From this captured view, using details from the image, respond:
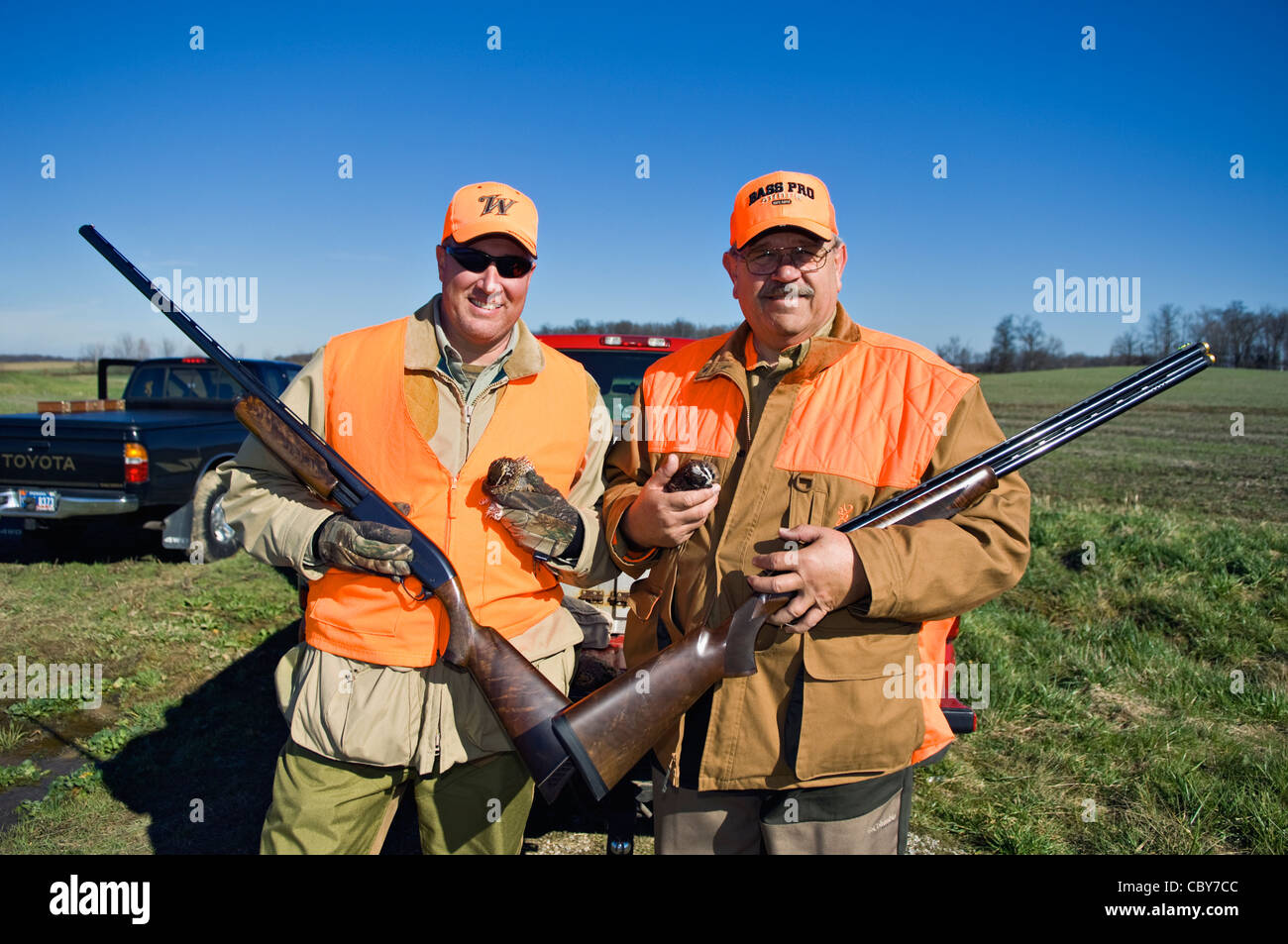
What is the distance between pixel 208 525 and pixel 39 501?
1.50 m

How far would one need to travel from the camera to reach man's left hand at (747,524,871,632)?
2.21 meters

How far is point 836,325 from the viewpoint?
256cm

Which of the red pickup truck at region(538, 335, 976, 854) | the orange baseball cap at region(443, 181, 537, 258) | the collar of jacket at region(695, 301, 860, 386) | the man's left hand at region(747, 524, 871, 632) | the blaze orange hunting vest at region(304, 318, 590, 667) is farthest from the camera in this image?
the red pickup truck at region(538, 335, 976, 854)

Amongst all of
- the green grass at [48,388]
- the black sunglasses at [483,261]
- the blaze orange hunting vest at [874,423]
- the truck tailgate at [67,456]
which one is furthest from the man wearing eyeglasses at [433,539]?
the green grass at [48,388]

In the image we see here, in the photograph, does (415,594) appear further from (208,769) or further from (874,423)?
(208,769)

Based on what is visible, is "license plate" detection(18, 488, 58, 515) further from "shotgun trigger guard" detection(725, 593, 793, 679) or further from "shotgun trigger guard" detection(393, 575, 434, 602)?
"shotgun trigger guard" detection(725, 593, 793, 679)

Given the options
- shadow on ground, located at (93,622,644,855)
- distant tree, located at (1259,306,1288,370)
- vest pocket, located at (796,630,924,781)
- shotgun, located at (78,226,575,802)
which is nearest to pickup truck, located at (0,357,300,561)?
shadow on ground, located at (93,622,644,855)

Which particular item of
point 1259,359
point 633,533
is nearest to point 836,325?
point 633,533

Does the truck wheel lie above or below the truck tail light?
below

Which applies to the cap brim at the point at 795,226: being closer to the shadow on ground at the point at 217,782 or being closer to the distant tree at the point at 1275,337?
the shadow on ground at the point at 217,782

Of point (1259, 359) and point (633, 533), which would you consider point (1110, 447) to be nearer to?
point (633, 533)

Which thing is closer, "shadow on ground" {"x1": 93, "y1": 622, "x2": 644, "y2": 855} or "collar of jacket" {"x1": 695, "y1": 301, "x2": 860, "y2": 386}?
"collar of jacket" {"x1": 695, "y1": 301, "x2": 860, "y2": 386}

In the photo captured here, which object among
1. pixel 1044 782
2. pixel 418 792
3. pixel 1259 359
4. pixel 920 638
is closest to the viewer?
pixel 920 638
